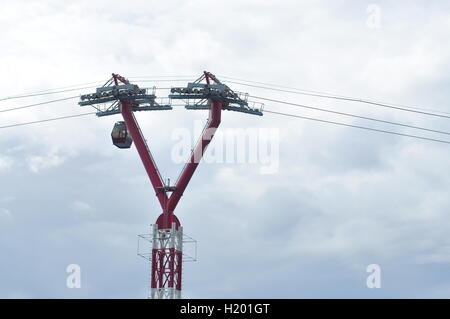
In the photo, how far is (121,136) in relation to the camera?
122 meters

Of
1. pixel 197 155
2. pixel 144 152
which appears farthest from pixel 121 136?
pixel 197 155

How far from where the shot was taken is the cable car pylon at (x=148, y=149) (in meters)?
119

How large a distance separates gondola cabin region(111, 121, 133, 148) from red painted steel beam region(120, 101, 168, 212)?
0.84 meters

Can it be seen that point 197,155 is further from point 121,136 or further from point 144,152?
point 121,136

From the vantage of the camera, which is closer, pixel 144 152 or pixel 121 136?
pixel 121 136

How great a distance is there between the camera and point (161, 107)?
122500 mm

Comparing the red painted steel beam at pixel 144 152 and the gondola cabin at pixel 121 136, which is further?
the gondola cabin at pixel 121 136

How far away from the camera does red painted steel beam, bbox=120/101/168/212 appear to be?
121062 mm

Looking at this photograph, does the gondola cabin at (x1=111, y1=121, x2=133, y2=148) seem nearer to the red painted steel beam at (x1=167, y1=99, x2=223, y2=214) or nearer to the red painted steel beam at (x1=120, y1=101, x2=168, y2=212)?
the red painted steel beam at (x1=120, y1=101, x2=168, y2=212)

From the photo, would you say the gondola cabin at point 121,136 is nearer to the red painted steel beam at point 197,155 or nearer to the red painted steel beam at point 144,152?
the red painted steel beam at point 144,152

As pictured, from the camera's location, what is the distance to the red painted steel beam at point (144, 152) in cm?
12106

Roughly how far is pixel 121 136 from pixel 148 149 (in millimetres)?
4019
